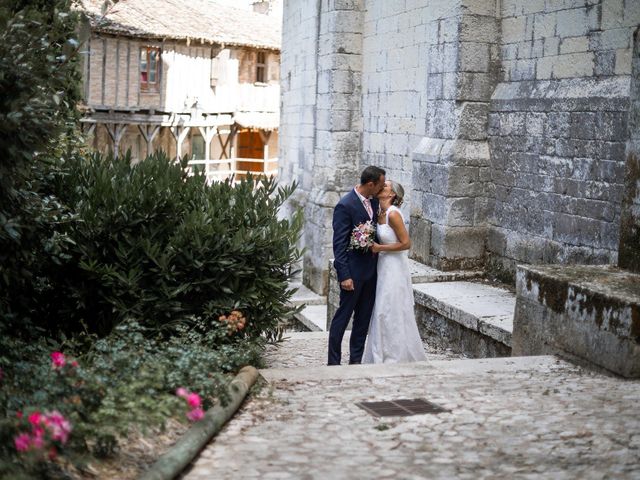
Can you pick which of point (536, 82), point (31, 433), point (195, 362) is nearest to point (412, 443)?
point (195, 362)

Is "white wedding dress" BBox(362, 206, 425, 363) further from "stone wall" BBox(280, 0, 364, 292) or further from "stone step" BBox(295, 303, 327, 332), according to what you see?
"stone wall" BBox(280, 0, 364, 292)

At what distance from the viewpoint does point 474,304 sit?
29.4 ft

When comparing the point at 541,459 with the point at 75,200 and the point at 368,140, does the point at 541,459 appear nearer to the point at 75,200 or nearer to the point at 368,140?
the point at 75,200

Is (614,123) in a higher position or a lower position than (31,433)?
higher

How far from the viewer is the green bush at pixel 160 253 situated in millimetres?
6891

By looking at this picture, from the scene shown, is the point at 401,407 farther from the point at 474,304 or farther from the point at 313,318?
the point at 313,318

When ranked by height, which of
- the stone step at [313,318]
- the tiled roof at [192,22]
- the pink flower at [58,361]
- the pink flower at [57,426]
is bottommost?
the stone step at [313,318]

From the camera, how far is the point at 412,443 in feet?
14.9

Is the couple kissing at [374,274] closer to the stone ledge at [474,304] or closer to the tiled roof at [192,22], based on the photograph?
the stone ledge at [474,304]

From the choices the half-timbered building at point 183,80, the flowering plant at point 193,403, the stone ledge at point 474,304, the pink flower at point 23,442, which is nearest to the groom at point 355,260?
the stone ledge at point 474,304

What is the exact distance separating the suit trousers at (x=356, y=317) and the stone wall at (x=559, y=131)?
230 centimetres

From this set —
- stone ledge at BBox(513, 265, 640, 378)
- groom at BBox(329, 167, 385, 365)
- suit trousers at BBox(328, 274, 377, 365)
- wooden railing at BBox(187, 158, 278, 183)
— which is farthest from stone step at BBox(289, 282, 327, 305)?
wooden railing at BBox(187, 158, 278, 183)

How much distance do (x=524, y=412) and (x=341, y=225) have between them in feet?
9.38

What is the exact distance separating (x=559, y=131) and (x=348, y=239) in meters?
2.82
